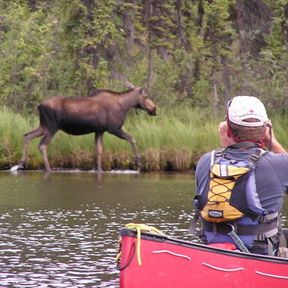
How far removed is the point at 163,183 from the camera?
21.8 meters

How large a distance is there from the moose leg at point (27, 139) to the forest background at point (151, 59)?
0.56m

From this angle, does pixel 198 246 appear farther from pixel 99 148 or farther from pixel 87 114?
pixel 87 114

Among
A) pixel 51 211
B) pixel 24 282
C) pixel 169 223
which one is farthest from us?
pixel 51 211

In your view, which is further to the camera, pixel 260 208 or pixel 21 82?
pixel 21 82

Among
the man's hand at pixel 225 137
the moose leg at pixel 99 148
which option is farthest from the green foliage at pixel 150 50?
the man's hand at pixel 225 137

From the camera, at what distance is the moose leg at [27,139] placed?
25125 millimetres

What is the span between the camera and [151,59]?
110ft

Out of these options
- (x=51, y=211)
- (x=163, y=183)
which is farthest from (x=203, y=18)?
(x=51, y=211)

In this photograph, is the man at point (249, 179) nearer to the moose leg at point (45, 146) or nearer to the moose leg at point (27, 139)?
the moose leg at point (45, 146)

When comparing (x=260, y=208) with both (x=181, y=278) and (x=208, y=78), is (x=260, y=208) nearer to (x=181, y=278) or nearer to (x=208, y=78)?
(x=181, y=278)

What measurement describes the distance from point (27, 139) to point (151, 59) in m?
8.58

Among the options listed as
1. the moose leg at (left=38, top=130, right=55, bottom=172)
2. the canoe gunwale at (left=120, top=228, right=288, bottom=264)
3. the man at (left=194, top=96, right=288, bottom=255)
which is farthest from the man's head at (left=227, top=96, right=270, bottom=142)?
the moose leg at (left=38, top=130, right=55, bottom=172)

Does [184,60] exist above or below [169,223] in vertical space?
above

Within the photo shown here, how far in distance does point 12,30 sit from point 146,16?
13.3 ft
